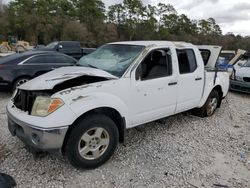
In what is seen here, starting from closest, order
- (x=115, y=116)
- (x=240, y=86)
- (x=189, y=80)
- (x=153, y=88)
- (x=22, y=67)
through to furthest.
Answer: (x=115, y=116) < (x=153, y=88) < (x=189, y=80) < (x=22, y=67) < (x=240, y=86)

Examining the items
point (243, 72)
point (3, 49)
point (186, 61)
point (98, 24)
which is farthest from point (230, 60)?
point (98, 24)

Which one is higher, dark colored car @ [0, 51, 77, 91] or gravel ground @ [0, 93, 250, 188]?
dark colored car @ [0, 51, 77, 91]

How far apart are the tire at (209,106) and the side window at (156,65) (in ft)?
5.46

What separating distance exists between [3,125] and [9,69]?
8.29ft

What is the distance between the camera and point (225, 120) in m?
5.35

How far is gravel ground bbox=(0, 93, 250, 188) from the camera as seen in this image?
2951 mm

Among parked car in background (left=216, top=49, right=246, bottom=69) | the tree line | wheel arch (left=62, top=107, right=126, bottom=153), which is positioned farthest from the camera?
the tree line

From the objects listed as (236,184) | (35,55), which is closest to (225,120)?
(236,184)

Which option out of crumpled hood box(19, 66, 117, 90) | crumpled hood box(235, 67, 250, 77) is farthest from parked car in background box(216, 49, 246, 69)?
crumpled hood box(19, 66, 117, 90)

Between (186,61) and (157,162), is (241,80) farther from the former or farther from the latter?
(157,162)

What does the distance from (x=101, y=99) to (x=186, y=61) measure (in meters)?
2.16

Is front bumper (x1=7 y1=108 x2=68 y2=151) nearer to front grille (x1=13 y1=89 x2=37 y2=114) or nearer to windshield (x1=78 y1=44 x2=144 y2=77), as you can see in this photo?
front grille (x1=13 y1=89 x2=37 y2=114)

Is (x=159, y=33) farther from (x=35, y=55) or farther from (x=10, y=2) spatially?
(x=35, y=55)

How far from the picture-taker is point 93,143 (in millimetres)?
3094
